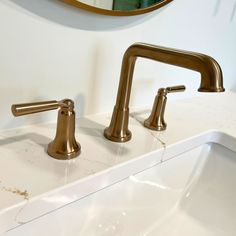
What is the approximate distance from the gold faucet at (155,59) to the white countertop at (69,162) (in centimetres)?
3

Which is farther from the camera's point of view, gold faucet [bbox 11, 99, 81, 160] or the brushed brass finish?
the brushed brass finish

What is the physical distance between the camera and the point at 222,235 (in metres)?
0.66

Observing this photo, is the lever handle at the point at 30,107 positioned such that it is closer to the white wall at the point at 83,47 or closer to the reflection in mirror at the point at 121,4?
the white wall at the point at 83,47

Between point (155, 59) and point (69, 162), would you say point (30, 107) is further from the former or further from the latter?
point (155, 59)

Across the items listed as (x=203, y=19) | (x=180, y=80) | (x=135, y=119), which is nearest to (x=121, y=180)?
(x=135, y=119)

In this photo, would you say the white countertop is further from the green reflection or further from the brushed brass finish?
the green reflection

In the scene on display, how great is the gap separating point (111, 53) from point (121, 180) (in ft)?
1.03

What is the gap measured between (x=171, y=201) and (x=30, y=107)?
0.44 m

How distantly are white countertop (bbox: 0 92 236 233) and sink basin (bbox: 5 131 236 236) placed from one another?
3 centimetres

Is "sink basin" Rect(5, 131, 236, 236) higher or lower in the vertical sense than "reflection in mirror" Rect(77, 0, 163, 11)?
lower

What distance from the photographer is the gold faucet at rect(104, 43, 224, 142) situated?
0.43 meters

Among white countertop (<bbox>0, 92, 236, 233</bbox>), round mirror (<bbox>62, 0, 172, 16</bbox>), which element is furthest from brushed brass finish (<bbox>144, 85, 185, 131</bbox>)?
round mirror (<bbox>62, 0, 172, 16</bbox>)

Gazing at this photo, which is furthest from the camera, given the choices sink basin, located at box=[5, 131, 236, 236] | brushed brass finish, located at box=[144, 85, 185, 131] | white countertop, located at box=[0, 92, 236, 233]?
brushed brass finish, located at box=[144, 85, 185, 131]

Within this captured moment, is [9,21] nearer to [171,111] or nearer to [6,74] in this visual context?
[6,74]
